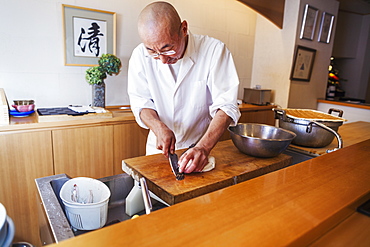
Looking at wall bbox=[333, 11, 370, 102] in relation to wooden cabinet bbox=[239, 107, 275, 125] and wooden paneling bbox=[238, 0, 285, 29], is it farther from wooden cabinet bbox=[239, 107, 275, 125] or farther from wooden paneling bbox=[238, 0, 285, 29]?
wooden cabinet bbox=[239, 107, 275, 125]

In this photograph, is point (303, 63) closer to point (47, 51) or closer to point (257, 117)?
point (257, 117)

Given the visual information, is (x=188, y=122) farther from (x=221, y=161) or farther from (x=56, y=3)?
(x=56, y=3)

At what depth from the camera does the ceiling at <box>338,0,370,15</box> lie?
4439mm

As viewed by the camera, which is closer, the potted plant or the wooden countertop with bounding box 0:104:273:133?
the wooden countertop with bounding box 0:104:273:133

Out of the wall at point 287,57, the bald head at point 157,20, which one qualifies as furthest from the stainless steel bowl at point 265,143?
the wall at point 287,57

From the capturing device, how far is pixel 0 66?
7.21ft

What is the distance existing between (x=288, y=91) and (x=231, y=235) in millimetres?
3495

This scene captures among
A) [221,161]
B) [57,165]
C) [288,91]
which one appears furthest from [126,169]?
[288,91]

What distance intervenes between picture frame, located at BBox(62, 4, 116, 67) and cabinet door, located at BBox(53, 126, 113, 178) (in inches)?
30.5

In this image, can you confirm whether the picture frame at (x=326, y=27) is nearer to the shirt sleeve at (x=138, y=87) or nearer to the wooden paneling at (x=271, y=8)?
the wooden paneling at (x=271, y=8)

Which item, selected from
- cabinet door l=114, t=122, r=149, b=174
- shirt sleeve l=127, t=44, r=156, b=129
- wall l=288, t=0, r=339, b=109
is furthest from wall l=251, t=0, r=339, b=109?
shirt sleeve l=127, t=44, r=156, b=129

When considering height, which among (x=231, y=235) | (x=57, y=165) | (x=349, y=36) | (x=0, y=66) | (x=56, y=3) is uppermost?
(x=349, y=36)

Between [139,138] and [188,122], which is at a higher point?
[188,122]

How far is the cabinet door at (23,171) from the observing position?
73.5 inches
